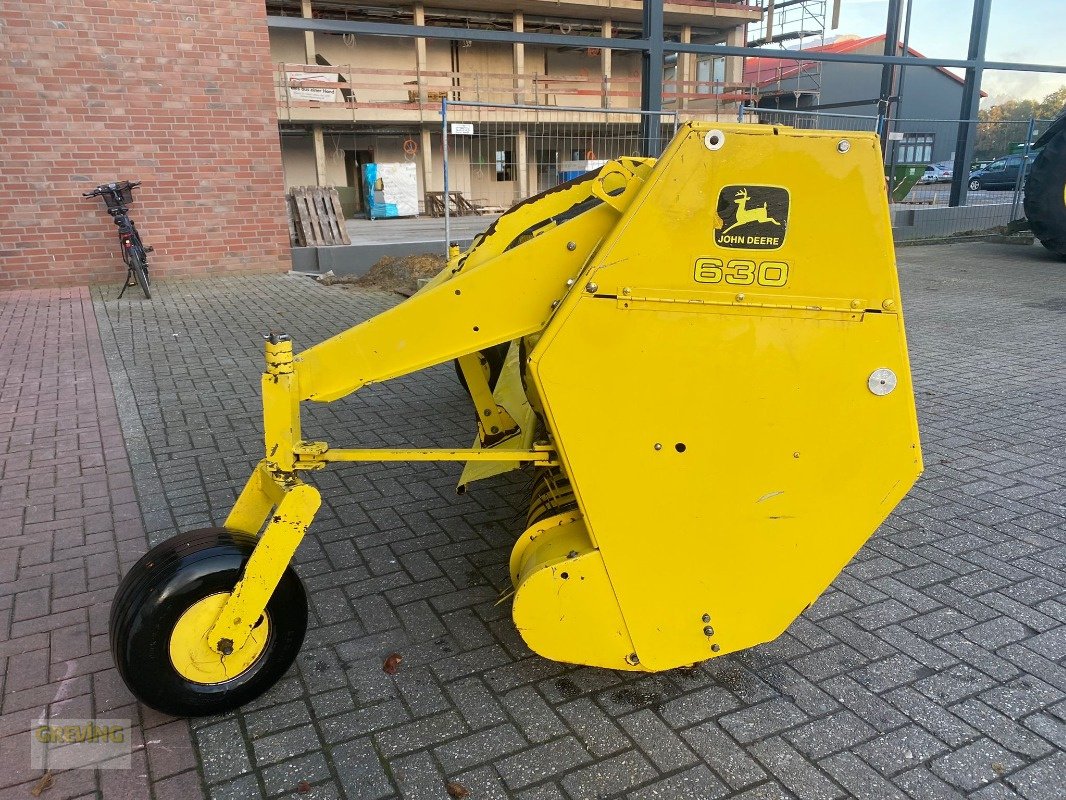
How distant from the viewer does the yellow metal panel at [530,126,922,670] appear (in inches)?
90.0

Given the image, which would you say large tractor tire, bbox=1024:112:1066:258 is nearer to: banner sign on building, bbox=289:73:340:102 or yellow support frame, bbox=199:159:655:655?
yellow support frame, bbox=199:159:655:655

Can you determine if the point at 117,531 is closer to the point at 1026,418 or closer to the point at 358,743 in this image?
the point at 358,743

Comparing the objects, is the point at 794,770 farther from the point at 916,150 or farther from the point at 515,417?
the point at 916,150

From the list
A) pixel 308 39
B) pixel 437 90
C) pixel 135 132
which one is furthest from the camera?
pixel 437 90

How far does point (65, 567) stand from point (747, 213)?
3.39 m

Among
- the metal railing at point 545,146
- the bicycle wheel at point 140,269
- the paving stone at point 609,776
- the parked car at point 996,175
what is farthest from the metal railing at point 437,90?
the paving stone at point 609,776

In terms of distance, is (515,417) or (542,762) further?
(515,417)

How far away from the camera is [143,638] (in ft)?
7.88

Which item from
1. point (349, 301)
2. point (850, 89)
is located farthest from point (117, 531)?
point (850, 89)

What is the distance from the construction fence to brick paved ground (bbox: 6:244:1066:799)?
636cm

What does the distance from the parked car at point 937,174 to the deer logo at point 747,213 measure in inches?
746

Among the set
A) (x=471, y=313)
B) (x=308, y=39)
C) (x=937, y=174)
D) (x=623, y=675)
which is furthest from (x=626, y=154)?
(x=308, y=39)

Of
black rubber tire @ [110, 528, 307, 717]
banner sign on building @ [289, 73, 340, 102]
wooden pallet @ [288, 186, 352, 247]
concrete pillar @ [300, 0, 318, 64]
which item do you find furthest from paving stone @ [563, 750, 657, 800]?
concrete pillar @ [300, 0, 318, 64]

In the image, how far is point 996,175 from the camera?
81.0ft
